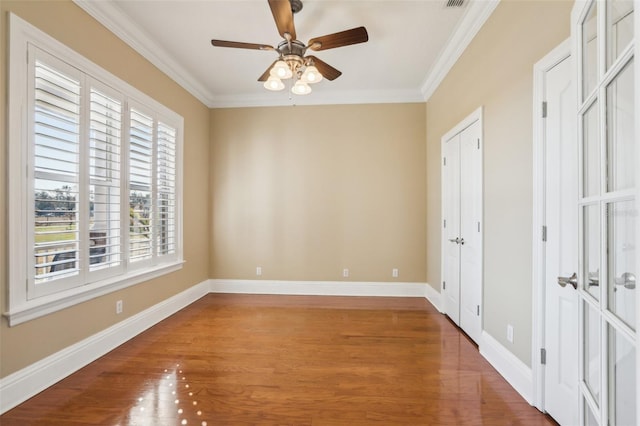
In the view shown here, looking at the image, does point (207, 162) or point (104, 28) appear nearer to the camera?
point (104, 28)

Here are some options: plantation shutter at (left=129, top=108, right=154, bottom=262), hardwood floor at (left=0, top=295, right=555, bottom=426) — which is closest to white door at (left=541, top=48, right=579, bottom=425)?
hardwood floor at (left=0, top=295, right=555, bottom=426)

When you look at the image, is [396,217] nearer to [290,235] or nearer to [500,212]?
[290,235]

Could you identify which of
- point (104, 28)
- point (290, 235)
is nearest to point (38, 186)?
point (104, 28)

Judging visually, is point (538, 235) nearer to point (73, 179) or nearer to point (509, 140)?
point (509, 140)

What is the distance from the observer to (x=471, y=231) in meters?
2.82

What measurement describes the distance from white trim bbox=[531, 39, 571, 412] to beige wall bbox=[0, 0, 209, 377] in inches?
134

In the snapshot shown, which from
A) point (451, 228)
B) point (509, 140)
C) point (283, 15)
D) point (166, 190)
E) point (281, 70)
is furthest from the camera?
point (166, 190)

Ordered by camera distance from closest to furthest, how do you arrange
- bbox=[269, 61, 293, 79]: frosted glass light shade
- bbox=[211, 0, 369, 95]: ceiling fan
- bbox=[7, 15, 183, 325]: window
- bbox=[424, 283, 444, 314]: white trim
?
bbox=[7, 15, 183, 325]: window, bbox=[211, 0, 369, 95]: ceiling fan, bbox=[269, 61, 293, 79]: frosted glass light shade, bbox=[424, 283, 444, 314]: white trim

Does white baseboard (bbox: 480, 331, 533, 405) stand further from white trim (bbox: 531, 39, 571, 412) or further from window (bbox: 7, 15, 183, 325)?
window (bbox: 7, 15, 183, 325)

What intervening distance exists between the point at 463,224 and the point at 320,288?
231 centimetres

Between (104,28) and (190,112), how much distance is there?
148cm

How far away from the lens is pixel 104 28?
8.36ft

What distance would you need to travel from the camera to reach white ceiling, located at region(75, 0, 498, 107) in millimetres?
2506

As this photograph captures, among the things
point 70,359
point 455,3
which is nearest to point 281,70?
point 455,3
